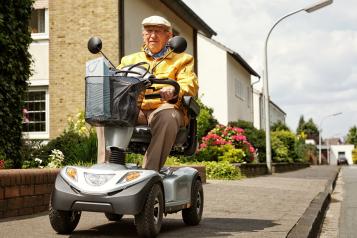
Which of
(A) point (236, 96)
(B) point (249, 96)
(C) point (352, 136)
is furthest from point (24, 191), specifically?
(C) point (352, 136)

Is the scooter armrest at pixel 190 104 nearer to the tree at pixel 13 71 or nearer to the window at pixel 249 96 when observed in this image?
the tree at pixel 13 71

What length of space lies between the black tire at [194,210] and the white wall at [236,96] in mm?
27564

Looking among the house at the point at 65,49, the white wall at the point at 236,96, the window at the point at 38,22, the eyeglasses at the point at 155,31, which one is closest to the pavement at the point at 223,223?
the eyeglasses at the point at 155,31

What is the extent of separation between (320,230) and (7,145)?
163 inches

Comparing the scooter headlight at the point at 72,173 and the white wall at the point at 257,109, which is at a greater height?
the white wall at the point at 257,109

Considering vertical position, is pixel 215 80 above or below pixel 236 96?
above

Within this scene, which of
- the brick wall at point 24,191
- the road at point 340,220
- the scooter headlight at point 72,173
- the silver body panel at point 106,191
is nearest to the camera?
the silver body panel at point 106,191

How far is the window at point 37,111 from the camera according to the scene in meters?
17.5

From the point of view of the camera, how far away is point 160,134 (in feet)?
16.2

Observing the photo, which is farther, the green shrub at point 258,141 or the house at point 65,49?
the green shrub at point 258,141

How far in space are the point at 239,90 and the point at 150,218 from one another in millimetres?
33393

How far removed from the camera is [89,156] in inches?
403

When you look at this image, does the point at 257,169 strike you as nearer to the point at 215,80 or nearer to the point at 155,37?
the point at 215,80

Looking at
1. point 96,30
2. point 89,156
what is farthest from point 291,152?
point 89,156
